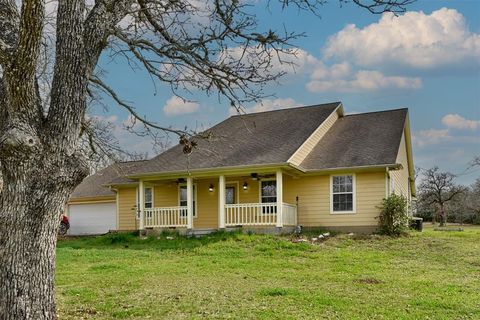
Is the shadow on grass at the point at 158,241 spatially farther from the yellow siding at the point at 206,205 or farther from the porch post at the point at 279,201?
the yellow siding at the point at 206,205

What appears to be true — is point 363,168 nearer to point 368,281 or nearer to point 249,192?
point 249,192

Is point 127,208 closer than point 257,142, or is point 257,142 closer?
point 257,142

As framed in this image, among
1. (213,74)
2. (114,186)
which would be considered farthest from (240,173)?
(213,74)

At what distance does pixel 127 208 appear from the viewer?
2264 cm

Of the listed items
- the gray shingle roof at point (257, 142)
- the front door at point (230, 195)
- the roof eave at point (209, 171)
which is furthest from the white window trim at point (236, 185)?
the roof eave at point (209, 171)

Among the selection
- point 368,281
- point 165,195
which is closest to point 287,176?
point 165,195

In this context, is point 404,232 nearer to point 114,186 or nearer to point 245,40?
point 245,40

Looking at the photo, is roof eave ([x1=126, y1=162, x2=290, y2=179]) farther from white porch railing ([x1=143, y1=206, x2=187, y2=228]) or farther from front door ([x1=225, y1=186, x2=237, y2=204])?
front door ([x1=225, y1=186, x2=237, y2=204])

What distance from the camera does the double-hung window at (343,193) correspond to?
56.9 ft

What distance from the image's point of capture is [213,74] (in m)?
7.16

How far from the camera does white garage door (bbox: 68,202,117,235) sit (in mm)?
25075

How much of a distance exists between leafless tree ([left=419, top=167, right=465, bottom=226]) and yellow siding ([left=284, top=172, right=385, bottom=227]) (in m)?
15.8

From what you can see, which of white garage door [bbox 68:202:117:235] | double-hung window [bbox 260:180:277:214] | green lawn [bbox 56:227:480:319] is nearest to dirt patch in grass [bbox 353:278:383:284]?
green lawn [bbox 56:227:480:319]

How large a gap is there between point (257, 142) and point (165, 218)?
4.61 m
